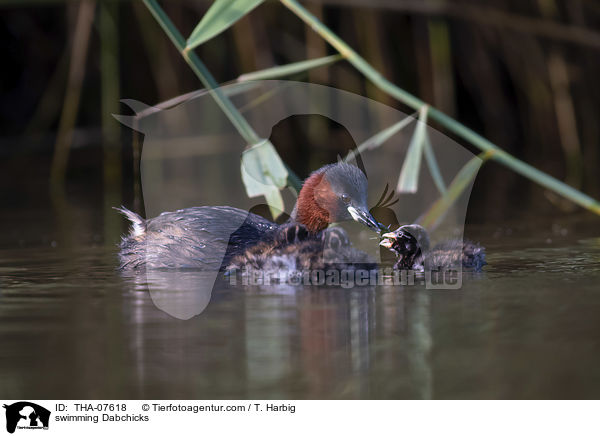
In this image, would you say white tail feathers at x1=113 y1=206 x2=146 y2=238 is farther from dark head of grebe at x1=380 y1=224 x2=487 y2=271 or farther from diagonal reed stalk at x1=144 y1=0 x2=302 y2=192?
dark head of grebe at x1=380 y1=224 x2=487 y2=271

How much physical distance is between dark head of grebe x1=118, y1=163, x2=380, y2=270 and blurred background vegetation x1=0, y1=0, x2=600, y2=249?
94.3 inches

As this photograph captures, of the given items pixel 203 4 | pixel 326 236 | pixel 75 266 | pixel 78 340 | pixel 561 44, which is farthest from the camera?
pixel 561 44

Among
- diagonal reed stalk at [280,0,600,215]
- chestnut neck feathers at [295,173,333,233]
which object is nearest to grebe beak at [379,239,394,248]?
chestnut neck feathers at [295,173,333,233]

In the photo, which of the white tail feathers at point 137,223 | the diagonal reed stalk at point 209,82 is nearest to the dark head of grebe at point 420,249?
the diagonal reed stalk at point 209,82

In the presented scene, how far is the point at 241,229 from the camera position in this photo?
429cm

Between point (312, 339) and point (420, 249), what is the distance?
140cm

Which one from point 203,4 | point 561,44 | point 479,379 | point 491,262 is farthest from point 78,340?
point 561,44

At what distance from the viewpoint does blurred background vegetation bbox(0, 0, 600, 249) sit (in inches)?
302

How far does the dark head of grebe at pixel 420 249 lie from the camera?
4.24 metres

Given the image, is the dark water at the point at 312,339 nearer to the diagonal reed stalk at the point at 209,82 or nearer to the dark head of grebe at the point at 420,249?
the dark head of grebe at the point at 420,249

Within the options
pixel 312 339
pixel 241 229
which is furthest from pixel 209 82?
pixel 312 339
